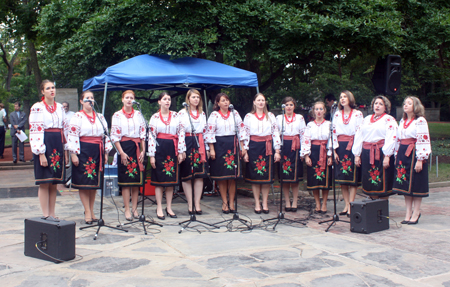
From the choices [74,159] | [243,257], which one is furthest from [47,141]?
[243,257]

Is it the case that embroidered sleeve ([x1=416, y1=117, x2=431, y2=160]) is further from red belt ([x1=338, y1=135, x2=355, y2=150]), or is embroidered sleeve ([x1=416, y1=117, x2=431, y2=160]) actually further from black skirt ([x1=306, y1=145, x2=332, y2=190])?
black skirt ([x1=306, y1=145, x2=332, y2=190])

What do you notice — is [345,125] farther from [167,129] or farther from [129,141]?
[129,141]

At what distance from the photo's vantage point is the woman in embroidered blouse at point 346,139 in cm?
686

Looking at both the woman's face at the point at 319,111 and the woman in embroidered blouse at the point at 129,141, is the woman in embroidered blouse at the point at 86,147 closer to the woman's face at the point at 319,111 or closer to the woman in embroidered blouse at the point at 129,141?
the woman in embroidered blouse at the point at 129,141

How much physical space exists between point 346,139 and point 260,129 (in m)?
1.34

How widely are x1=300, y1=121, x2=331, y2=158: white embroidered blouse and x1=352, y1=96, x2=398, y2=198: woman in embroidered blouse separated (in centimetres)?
53

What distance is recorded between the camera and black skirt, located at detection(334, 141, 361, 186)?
6887mm

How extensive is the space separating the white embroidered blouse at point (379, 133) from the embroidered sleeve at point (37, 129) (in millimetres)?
4398

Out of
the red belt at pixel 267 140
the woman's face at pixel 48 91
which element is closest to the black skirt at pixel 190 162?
the red belt at pixel 267 140

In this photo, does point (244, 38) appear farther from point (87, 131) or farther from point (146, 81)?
point (87, 131)

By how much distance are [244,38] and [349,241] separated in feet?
18.6

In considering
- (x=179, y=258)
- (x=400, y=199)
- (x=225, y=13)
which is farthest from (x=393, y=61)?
(x=179, y=258)

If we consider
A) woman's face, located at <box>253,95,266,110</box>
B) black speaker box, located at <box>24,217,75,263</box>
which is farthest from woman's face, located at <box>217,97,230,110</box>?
black speaker box, located at <box>24,217,75,263</box>

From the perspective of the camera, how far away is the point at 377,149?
6.50 m
